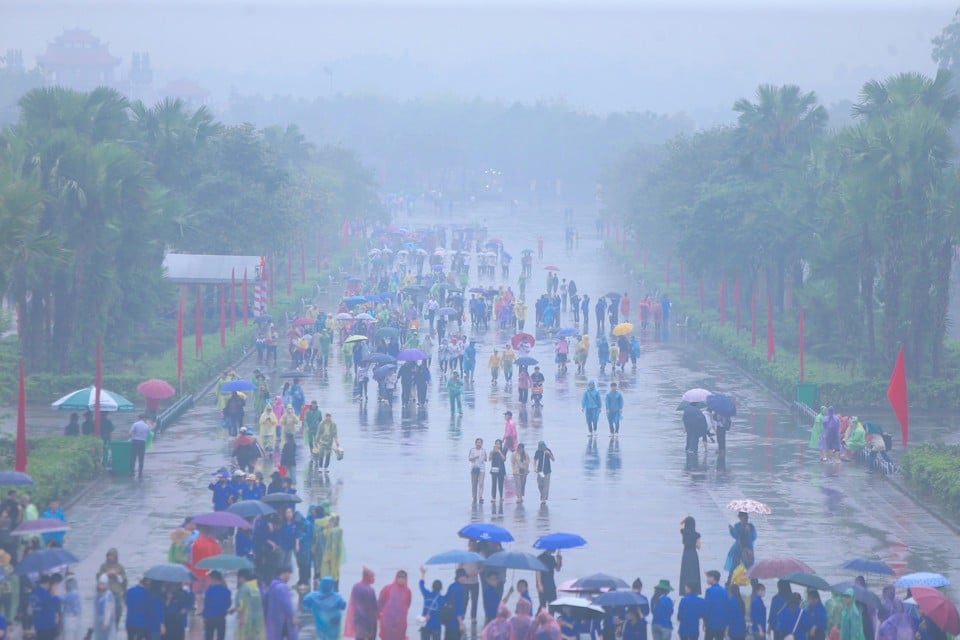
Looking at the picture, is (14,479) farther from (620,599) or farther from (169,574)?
(620,599)

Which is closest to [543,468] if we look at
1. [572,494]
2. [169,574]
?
[572,494]

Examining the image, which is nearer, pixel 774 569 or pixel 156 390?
pixel 774 569

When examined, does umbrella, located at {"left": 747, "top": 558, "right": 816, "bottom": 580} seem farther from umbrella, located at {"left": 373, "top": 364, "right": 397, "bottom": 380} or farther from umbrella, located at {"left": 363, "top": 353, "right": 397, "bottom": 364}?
umbrella, located at {"left": 363, "top": 353, "right": 397, "bottom": 364}

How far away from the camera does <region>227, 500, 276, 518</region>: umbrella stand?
23403mm

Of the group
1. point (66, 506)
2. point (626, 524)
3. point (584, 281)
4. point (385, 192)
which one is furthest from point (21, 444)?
point (385, 192)

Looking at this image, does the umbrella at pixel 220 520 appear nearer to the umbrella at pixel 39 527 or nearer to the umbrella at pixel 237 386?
the umbrella at pixel 39 527

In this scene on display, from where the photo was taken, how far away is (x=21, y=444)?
93.0ft

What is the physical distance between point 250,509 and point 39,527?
2.72m

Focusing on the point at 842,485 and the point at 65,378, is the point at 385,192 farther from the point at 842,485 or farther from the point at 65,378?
the point at 842,485

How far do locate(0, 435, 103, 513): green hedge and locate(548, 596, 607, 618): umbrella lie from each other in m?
10.7

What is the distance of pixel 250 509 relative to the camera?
923 inches

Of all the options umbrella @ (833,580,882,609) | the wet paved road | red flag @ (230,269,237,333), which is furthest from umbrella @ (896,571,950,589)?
red flag @ (230,269,237,333)

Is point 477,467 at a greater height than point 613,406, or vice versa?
point 613,406

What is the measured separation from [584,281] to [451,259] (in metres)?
8.23
